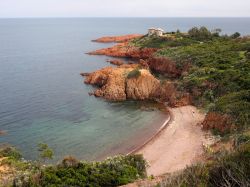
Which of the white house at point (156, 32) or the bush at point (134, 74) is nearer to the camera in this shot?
the bush at point (134, 74)

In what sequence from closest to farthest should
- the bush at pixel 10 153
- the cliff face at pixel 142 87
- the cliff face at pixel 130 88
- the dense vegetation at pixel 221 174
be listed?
the dense vegetation at pixel 221 174 < the bush at pixel 10 153 < the cliff face at pixel 142 87 < the cliff face at pixel 130 88

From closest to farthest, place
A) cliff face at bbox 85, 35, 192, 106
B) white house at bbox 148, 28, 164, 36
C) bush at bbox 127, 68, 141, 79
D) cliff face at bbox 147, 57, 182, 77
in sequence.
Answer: cliff face at bbox 85, 35, 192, 106 → bush at bbox 127, 68, 141, 79 → cliff face at bbox 147, 57, 182, 77 → white house at bbox 148, 28, 164, 36

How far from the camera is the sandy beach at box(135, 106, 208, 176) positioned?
2672 cm

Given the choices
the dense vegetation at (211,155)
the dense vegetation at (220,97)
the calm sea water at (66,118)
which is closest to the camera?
the dense vegetation at (220,97)

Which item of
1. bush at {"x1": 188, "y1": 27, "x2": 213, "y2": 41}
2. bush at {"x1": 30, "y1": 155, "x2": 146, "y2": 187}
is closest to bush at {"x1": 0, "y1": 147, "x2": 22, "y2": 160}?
bush at {"x1": 30, "y1": 155, "x2": 146, "y2": 187}

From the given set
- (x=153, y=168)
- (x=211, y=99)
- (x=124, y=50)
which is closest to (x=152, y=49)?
(x=124, y=50)

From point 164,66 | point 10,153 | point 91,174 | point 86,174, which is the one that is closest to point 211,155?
point 91,174

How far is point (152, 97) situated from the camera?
1829 inches

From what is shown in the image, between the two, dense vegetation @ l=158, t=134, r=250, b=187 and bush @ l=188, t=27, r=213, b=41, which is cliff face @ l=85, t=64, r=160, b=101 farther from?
bush @ l=188, t=27, r=213, b=41

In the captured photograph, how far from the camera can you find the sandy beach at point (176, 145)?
26717mm

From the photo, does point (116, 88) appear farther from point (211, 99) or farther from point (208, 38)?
point (208, 38)

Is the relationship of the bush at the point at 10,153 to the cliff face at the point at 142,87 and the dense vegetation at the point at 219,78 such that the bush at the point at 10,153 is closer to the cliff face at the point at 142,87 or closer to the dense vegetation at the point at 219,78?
the dense vegetation at the point at 219,78

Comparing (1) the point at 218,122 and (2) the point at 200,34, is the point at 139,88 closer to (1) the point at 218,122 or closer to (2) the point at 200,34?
(1) the point at 218,122

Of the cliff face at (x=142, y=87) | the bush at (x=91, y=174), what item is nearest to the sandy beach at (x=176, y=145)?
the bush at (x=91, y=174)
